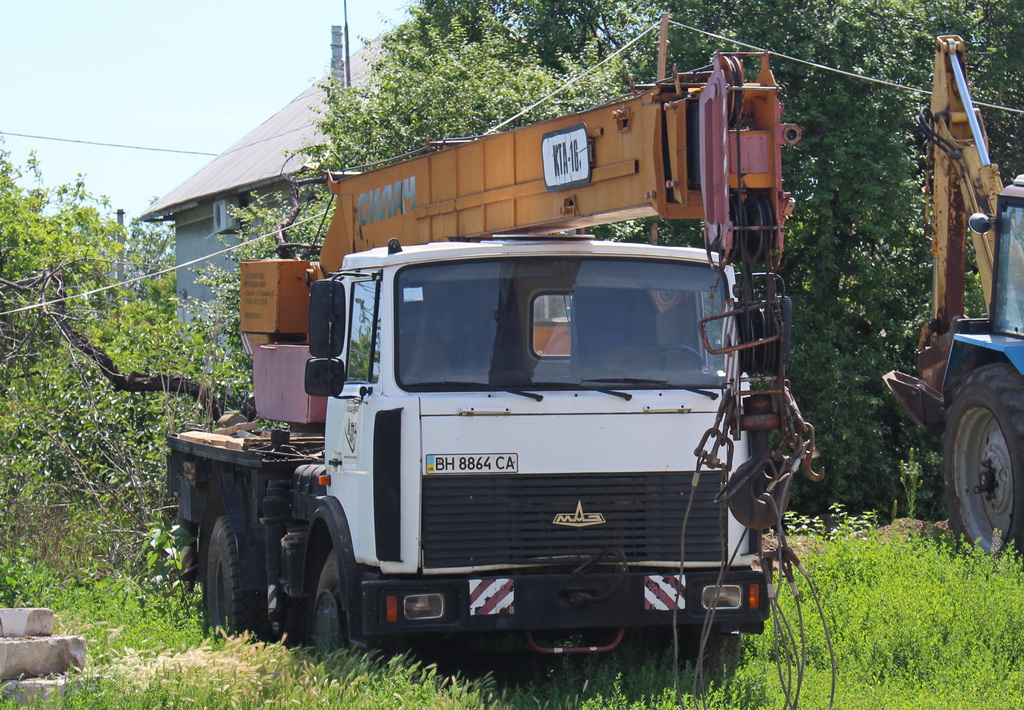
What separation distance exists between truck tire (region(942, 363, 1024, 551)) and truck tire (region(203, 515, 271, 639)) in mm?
5498

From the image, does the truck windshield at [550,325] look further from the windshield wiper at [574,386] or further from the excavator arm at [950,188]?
the excavator arm at [950,188]

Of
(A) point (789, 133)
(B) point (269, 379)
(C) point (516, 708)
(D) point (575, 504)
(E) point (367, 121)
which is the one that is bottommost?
(C) point (516, 708)

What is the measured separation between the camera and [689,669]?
739 centimetres

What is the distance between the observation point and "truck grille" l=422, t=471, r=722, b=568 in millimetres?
6926

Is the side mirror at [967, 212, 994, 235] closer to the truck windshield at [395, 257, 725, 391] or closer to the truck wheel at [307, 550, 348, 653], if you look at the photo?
the truck windshield at [395, 257, 725, 391]

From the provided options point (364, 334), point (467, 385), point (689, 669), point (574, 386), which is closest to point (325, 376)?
point (364, 334)

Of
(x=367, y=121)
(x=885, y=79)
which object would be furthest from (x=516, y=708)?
(x=367, y=121)

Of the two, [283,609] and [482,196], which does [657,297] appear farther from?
[283,609]

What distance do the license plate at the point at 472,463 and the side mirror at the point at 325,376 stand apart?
96 centimetres

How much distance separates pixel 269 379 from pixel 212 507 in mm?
1459

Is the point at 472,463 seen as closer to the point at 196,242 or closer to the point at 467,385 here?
the point at 467,385

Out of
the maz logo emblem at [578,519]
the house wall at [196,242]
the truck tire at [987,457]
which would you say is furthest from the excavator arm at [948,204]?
the house wall at [196,242]

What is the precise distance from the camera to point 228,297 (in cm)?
2156

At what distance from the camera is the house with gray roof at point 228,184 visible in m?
34.1
